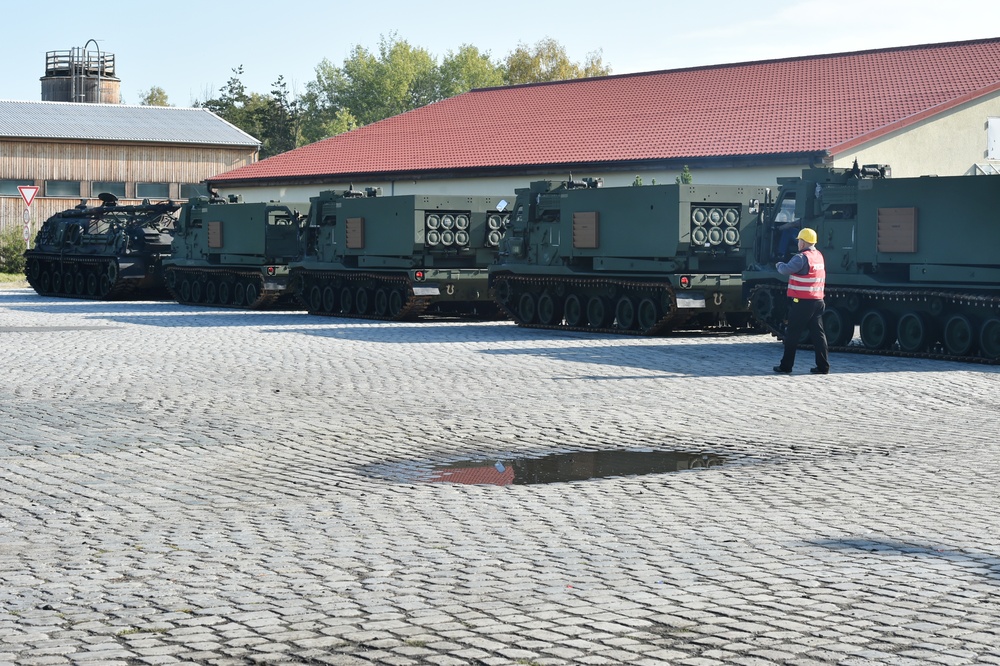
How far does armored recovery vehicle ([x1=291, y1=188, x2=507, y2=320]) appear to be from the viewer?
2888 cm

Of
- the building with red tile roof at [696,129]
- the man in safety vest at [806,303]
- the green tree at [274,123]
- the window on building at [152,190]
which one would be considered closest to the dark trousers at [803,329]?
the man in safety vest at [806,303]

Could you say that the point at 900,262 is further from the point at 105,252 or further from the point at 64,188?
the point at 64,188

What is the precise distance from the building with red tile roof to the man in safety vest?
18153mm

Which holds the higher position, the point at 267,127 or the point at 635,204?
the point at 267,127

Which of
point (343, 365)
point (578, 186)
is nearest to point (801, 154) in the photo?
point (578, 186)

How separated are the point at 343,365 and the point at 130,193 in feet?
153

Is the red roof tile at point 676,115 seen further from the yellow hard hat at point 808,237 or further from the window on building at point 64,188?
the yellow hard hat at point 808,237

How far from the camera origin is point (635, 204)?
25156 millimetres

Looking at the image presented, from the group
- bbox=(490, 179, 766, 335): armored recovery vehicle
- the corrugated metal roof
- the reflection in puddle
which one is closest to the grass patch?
the corrugated metal roof

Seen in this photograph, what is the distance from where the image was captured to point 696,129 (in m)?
41.6

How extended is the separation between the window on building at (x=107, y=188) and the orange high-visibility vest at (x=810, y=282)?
4815 cm

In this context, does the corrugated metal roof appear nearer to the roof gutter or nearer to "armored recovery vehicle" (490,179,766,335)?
the roof gutter

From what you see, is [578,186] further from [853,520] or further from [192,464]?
[853,520]

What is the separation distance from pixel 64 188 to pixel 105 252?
24.7 metres
